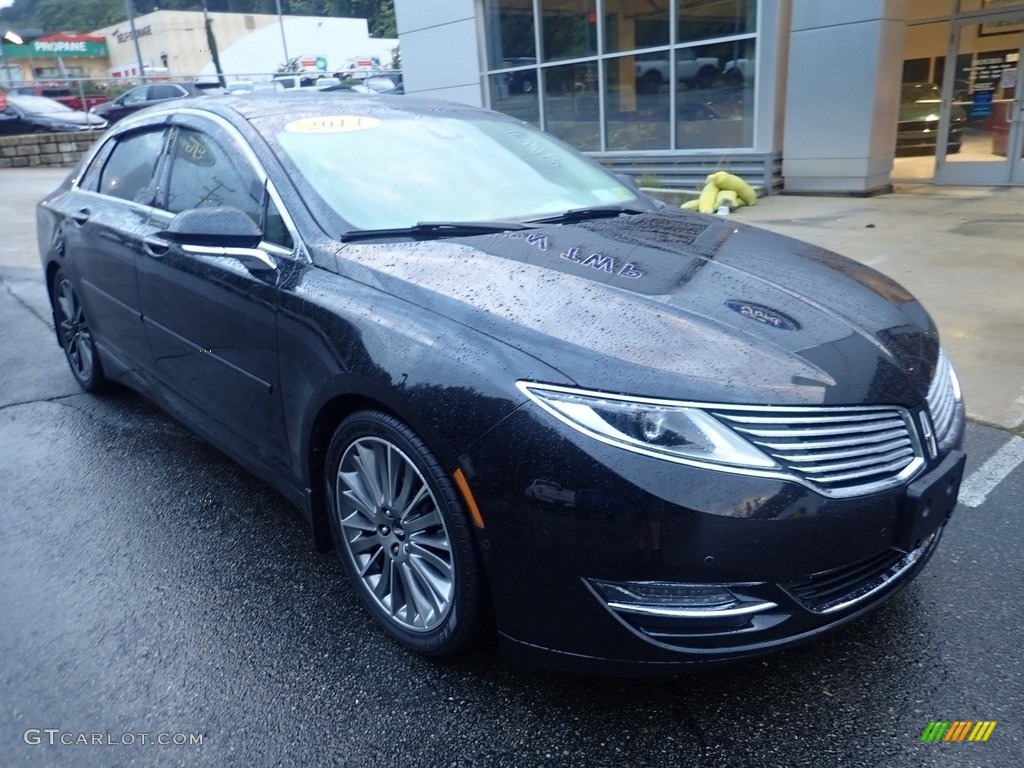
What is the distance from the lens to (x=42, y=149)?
21688 mm

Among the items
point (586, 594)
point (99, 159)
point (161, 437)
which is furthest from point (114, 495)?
point (586, 594)

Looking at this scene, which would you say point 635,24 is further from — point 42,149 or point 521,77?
point 42,149

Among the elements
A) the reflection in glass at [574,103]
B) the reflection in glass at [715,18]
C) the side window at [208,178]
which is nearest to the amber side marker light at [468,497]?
the side window at [208,178]

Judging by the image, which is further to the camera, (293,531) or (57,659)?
(293,531)

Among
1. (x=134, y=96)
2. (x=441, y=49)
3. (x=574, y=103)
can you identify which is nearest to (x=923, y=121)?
(x=574, y=103)

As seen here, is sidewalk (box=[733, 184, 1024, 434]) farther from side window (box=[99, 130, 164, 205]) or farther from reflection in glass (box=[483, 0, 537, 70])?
reflection in glass (box=[483, 0, 537, 70])

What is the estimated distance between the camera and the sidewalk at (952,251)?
4.71 metres

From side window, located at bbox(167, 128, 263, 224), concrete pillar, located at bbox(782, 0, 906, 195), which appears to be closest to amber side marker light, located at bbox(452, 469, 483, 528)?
side window, located at bbox(167, 128, 263, 224)

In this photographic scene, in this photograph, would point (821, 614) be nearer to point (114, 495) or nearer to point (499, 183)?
point (499, 183)

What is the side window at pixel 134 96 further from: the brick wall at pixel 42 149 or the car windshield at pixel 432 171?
the car windshield at pixel 432 171

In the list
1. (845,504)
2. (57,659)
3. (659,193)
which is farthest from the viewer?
(659,193)

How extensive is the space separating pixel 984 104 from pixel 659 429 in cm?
1176

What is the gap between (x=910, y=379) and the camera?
229cm

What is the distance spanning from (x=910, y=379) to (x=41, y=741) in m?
2.62
